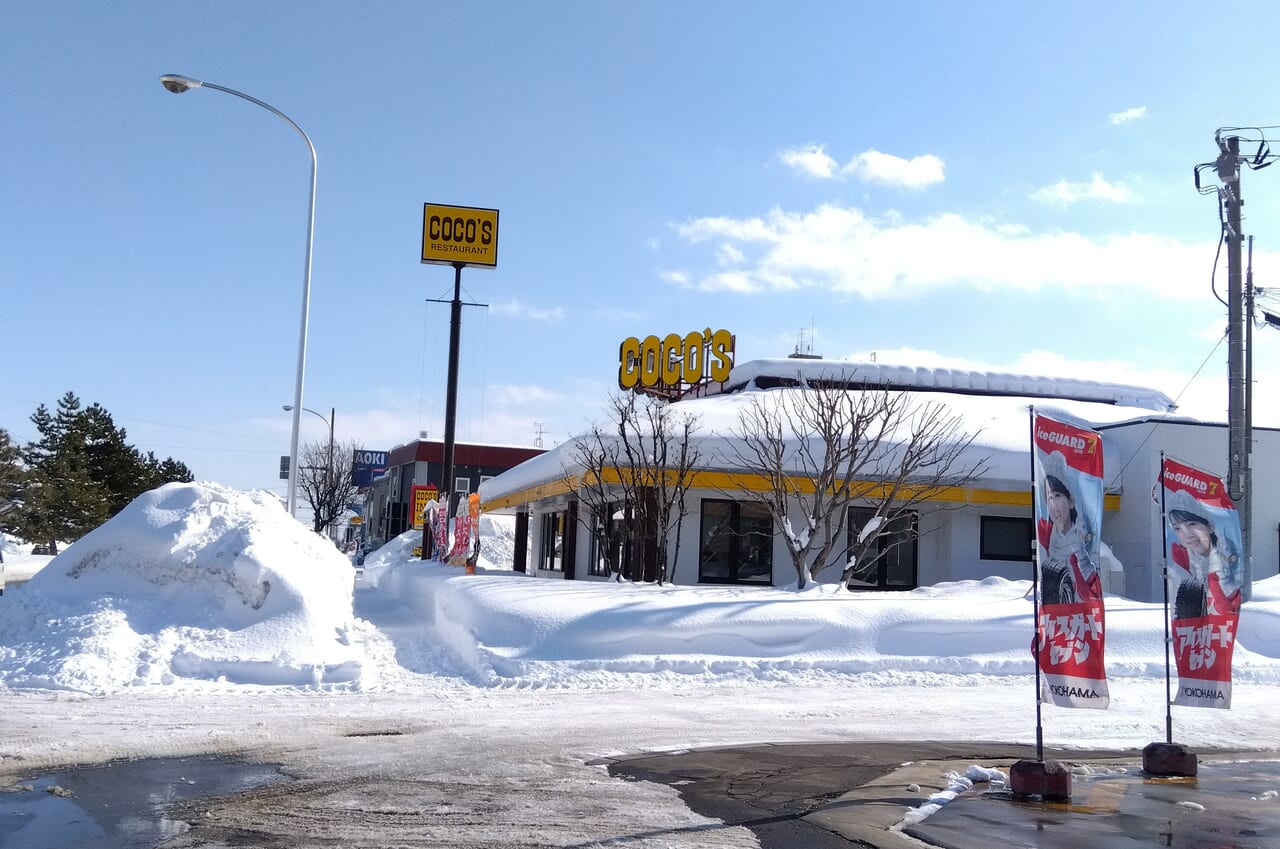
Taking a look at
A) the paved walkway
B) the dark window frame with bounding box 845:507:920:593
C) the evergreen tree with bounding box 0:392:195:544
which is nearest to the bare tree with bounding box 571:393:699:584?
the dark window frame with bounding box 845:507:920:593

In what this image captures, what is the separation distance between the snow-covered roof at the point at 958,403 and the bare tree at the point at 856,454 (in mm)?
598

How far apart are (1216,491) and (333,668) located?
9.77m

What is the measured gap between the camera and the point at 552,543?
133 ft

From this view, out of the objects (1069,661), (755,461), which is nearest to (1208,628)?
(1069,661)

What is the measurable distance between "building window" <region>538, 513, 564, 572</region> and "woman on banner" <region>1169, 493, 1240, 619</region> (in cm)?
3032

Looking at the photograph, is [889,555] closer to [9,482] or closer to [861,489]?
[861,489]

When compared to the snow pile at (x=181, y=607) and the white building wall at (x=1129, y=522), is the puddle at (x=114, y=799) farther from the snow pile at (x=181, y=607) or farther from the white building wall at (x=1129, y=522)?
the white building wall at (x=1129, y=522)

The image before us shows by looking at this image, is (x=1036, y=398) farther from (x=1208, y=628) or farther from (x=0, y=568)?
(x=0, y=568)

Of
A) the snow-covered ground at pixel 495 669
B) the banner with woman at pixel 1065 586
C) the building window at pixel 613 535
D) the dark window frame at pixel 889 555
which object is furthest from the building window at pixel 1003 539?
the banner with woman at pixel 1065 586

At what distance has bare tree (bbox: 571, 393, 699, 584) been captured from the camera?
2508 centimetres

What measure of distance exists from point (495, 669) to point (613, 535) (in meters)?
13.6

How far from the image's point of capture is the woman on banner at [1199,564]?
9523 mm

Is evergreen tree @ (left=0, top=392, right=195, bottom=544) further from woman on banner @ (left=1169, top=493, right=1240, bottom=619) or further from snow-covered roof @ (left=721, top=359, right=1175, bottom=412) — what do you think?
woman on banner @ (left=1169, top=493, right=1240, bottom=619)

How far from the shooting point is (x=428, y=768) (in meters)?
8.34
